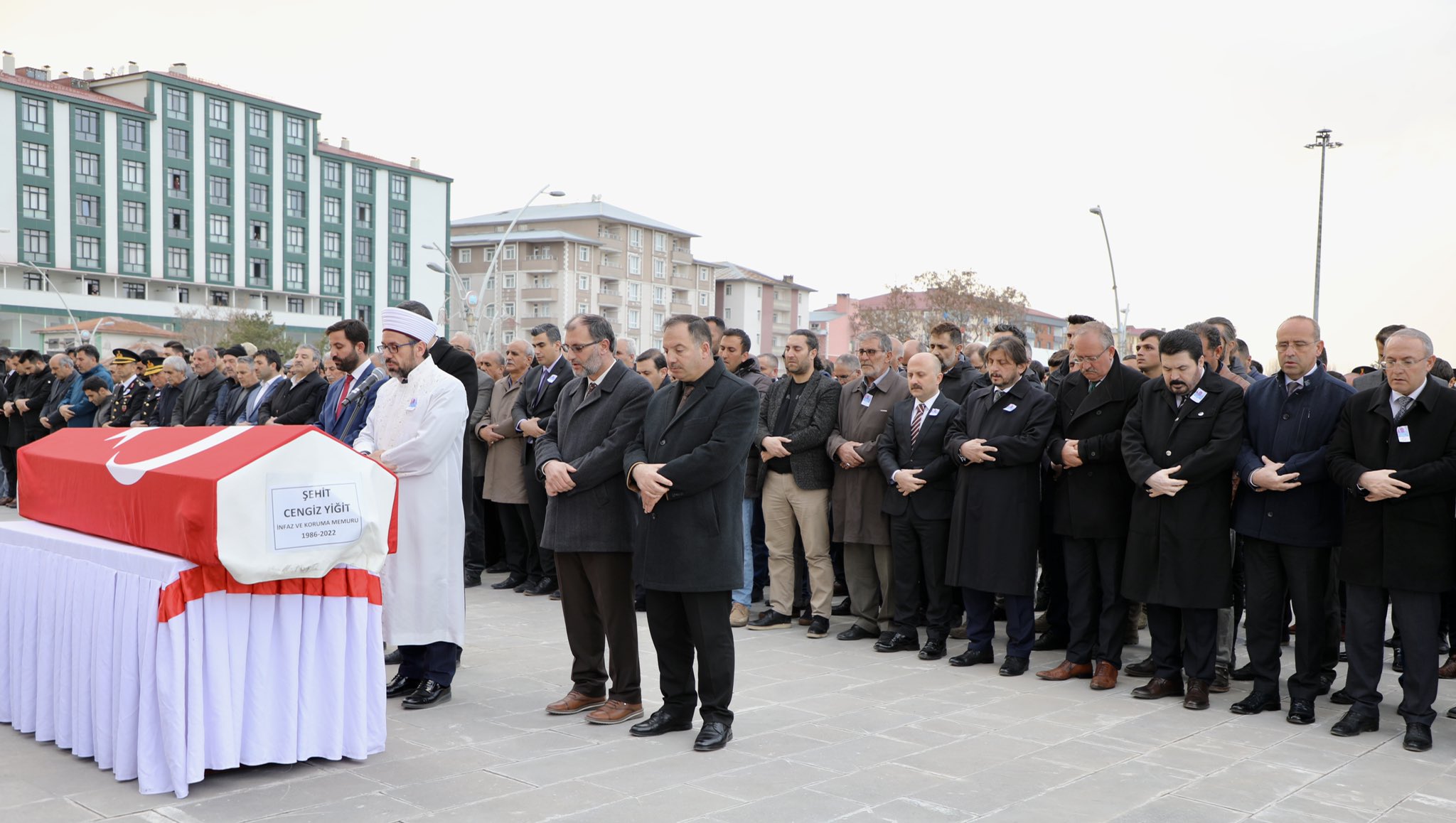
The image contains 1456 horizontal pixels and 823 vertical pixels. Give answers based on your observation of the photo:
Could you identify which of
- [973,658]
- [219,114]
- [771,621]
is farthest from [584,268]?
[973,658]

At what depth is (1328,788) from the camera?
4.94 m

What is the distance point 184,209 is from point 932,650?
247 ft

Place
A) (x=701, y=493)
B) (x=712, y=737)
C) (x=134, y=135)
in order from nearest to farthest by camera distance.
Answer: (x=712, y=737), (x=701, y=493), (x=134, y=135)

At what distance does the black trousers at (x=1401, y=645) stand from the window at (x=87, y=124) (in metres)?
74.5

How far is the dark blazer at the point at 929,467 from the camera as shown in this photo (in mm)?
7801

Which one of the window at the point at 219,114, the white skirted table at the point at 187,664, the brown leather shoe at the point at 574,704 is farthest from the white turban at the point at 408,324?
the window at the point at 219,114

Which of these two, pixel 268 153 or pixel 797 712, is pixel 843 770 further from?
pixel 268 153

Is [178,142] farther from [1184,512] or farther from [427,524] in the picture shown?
[1184,512]

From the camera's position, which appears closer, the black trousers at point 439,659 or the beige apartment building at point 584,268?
the black trousers at point 439,659

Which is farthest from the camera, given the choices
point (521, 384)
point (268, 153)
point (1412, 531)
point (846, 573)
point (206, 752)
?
point (268, 153)

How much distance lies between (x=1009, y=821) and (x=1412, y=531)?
289 cm

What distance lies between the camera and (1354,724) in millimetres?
5855

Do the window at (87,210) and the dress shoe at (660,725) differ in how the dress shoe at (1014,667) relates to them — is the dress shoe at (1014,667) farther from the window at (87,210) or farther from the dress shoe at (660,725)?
the window at (87,210)

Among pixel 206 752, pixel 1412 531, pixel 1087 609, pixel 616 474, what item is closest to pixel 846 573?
pixel 1087 609
